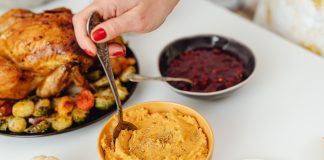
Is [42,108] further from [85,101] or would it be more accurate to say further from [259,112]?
[259,112]

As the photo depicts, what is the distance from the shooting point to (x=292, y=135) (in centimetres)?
122

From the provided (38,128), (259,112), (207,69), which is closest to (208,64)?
(207,69)

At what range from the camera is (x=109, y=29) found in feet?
3.58

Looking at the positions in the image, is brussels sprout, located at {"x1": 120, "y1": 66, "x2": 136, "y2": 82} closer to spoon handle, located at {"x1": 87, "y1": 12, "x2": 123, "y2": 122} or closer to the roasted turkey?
the roasted turkey

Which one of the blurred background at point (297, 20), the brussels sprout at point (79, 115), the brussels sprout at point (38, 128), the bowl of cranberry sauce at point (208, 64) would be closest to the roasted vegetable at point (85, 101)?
the brussels sprout at point (79, 115)

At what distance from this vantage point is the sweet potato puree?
103 cm

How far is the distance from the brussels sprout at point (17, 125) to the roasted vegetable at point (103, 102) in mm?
219

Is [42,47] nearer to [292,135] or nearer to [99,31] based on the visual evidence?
[99,31]

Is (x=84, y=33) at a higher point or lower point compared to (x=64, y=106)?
higher

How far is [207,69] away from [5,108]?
648mm

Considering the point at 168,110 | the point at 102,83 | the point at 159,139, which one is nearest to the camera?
the point at 159,139

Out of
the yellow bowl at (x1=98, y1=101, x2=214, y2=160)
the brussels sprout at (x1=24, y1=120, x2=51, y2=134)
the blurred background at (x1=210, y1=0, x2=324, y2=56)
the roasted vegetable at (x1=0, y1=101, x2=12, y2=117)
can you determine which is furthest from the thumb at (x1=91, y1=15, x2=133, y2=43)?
the blurred background at (x1=210, y1=0, x2=324, y2=56)

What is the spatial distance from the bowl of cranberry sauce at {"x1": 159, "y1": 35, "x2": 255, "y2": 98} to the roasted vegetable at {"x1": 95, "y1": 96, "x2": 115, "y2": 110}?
0.19 meters

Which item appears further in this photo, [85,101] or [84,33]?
[85,101]
